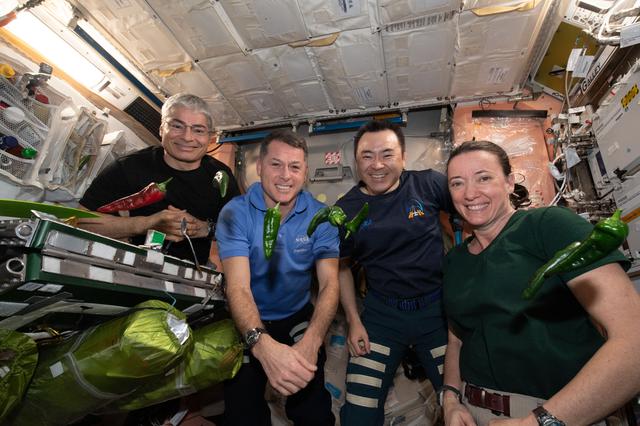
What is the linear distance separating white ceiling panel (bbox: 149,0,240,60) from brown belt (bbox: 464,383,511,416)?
3996 mm

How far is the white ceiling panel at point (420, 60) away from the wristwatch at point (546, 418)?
137 inches

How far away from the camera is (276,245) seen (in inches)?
90.4

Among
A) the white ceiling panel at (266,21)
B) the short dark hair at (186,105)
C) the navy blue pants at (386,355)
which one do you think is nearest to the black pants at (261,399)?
the navy blue pants at (386,355)

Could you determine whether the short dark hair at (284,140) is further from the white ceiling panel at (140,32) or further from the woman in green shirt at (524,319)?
the white ceiling panel at (140,32)

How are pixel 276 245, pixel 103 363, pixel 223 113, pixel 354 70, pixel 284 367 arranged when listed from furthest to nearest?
pixel 223 113, pixel 354 70, pixel 276 245, pixel 284 367, pixel 103 363

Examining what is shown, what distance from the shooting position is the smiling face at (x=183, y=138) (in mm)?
2846

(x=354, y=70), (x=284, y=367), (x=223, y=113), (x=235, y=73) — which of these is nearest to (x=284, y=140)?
(x=284, y=367)

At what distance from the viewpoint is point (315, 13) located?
3271 millimetres

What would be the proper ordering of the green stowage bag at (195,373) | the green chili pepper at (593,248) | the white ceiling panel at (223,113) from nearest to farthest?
the green chili pepper at (593,248)
the green stowage bag at (195,373)
the white ceiling panel at (223,113)

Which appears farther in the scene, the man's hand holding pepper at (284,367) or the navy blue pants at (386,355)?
the navy blue pants at (386,355)

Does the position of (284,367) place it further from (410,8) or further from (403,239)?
(410,8)

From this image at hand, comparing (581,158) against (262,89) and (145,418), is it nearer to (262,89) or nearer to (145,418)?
(262,89)

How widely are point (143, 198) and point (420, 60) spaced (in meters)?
3.41

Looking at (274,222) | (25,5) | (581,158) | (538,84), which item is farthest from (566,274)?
(25,5)
